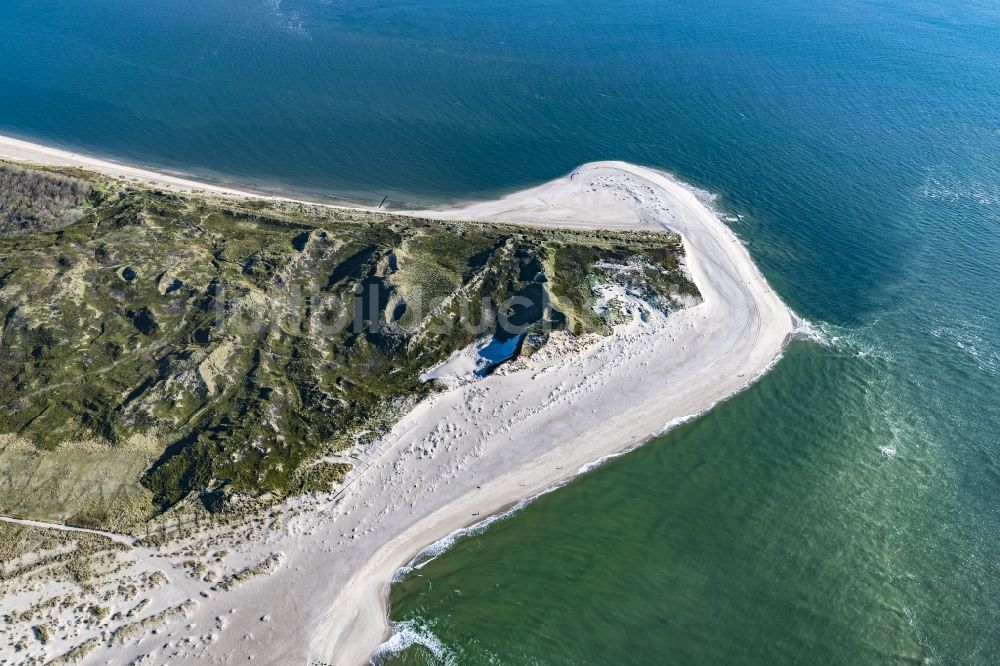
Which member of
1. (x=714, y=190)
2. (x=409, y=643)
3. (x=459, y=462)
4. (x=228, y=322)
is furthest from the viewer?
(x=714, y=190)

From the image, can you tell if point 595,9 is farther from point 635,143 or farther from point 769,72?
point 635,143

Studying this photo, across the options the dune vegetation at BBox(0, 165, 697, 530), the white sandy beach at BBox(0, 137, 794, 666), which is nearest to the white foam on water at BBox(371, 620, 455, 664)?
the white sandy beach at BBox(0, 137, 794, 666)

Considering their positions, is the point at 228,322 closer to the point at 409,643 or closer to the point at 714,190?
the point at 409,643

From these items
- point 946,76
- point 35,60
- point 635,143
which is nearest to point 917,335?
point 635,143

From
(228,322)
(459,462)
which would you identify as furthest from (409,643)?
(228,322)

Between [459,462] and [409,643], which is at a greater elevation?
[459,462]

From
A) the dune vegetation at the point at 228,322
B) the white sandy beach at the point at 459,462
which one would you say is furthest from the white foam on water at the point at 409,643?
the dune vegetation at the point at 228,322

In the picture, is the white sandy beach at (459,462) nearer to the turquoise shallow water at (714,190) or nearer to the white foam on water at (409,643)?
the white foam on water at (409,643)
